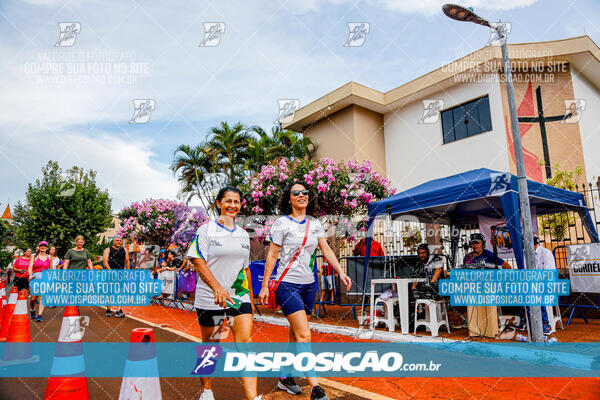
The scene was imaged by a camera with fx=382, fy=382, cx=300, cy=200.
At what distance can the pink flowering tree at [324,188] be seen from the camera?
12.6 metres

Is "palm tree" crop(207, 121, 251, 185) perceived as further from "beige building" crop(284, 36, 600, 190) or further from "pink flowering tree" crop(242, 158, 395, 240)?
"pink flowering tree" crop(242, 158, 395, 240)

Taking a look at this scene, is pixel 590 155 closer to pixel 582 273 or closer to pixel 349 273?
pixel 582 273

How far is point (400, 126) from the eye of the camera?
19.1 meters

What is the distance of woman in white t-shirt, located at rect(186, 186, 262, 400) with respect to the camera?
3.14m

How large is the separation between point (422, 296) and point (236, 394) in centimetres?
435

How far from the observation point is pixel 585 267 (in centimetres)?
770

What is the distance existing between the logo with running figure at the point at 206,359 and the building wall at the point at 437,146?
14.7 meters

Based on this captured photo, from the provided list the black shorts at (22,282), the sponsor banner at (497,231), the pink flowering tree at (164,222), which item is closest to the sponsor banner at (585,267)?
the sponsor banner at (497,231)

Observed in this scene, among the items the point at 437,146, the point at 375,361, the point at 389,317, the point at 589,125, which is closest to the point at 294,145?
the point at 437,146

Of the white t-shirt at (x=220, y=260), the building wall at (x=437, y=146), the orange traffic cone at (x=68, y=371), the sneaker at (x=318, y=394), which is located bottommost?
the sneaker at (x=318, y=394)

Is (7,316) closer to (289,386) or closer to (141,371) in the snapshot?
(289,386)

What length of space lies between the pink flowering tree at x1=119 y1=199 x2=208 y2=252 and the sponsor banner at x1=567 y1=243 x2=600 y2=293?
21.1 m

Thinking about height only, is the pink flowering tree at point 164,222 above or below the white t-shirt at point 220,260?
above

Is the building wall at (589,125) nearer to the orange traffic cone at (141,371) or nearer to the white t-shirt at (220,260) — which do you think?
the white t-shirt at (220,260)
